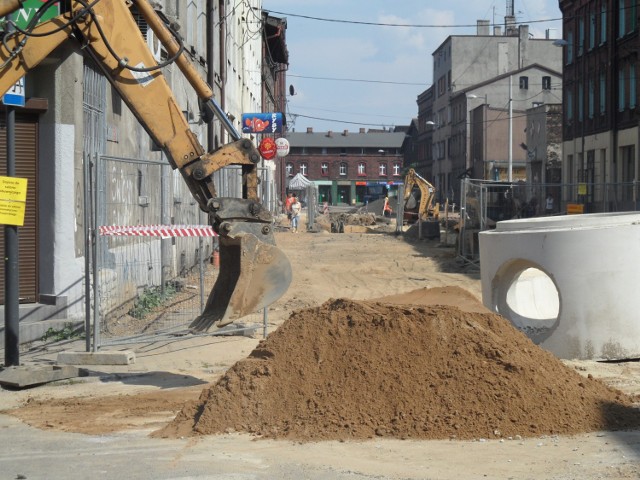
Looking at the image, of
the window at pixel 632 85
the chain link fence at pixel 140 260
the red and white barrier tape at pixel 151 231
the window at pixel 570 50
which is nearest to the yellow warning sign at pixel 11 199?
the chain link fence at pixel 140 260

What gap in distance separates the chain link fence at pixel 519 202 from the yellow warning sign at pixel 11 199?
16817 mm

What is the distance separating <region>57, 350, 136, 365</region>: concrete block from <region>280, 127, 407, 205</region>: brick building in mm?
113905

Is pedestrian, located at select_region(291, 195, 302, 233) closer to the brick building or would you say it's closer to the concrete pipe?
the concrete pipe

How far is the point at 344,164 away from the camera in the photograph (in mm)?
128125

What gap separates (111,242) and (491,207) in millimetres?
16038

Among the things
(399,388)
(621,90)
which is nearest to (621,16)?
(621,90)

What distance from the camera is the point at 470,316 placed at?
8.58 metres

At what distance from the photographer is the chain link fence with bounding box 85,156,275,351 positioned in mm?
11680

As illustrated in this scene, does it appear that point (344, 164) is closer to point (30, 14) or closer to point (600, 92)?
point (600, 92)

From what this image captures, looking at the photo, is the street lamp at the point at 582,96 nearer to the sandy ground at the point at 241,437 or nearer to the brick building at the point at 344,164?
the sandy ground at the point at 241,437

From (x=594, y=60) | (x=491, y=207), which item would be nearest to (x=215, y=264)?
(x=491, y=207)

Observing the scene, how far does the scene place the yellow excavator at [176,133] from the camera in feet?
27.4

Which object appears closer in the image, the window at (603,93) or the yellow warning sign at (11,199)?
the yellow warning sign at (11,199)

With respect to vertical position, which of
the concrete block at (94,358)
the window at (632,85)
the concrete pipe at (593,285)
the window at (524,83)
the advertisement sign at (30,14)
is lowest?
the concrete block at (94,358)
